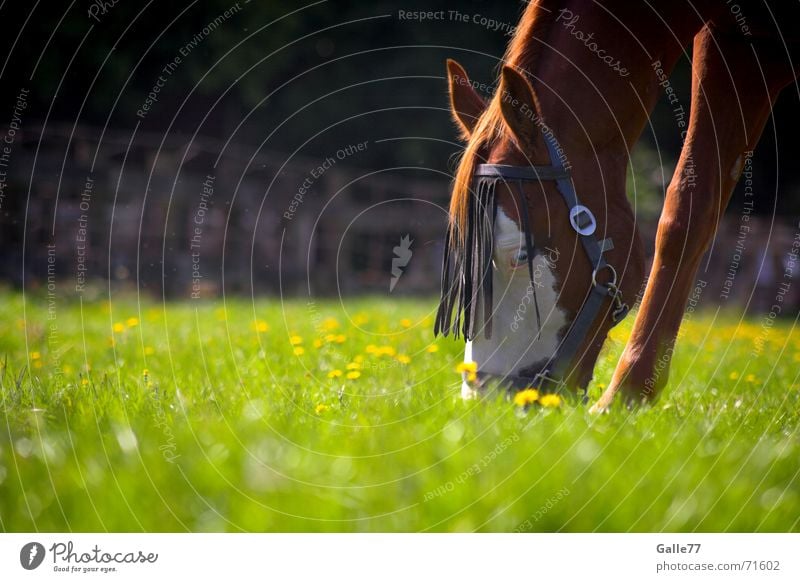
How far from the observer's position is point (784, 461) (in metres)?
2.24

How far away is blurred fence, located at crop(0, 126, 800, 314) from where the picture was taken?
10.1 meters

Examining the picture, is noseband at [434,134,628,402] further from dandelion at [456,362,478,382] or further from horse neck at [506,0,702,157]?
horse neck at [506,0,702,157]

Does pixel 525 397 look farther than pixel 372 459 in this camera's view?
Yes

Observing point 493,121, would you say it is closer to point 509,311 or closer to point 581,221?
point 581,221

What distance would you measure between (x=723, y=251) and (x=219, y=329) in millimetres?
11945

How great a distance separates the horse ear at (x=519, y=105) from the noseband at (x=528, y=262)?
0.34 feet

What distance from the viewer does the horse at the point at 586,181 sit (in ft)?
9.16

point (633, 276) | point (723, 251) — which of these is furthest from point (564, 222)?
point (723, 251)

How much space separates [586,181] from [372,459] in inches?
57.5

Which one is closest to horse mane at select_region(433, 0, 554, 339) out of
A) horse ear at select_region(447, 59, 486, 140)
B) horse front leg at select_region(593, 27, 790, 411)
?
horse ear at select_region(447, 59, 486, 140)

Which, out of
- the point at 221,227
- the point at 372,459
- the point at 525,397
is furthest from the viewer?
the point at 221,227

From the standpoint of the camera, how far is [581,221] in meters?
2.92
